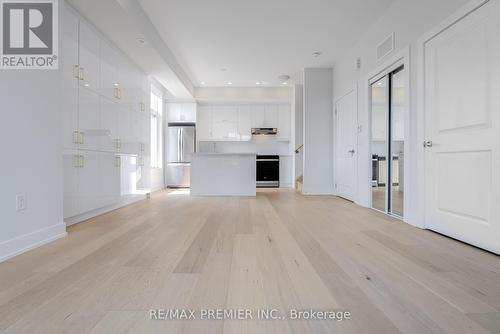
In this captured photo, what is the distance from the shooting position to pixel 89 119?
3084 millimetres

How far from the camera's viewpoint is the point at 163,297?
49.6 inches

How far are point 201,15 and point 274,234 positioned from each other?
2950mm

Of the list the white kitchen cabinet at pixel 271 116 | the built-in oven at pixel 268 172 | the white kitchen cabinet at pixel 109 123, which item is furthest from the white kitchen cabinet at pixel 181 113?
the white kitchen cabinet at pixel 109 123

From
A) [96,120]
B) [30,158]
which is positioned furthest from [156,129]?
[30,158]

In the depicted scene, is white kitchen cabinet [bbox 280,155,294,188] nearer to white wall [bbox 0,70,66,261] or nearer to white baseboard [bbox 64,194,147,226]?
white baseboard [bbox 64,194,147,226]

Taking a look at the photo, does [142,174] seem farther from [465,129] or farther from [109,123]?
[465,129]

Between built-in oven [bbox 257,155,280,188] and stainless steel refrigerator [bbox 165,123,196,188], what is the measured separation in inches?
73.5

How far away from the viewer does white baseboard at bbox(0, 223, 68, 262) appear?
180cm

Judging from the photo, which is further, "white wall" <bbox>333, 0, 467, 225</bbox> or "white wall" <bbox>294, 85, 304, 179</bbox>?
"white wall" <bbox>294, 85, 304, 179</bbox>

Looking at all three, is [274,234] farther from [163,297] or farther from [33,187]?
[33,187]

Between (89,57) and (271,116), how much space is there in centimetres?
510

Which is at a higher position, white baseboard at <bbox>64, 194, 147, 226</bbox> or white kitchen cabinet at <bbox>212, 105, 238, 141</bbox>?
white kitchen cabinet at <bbox>212, 105, 238, 141</bbox>

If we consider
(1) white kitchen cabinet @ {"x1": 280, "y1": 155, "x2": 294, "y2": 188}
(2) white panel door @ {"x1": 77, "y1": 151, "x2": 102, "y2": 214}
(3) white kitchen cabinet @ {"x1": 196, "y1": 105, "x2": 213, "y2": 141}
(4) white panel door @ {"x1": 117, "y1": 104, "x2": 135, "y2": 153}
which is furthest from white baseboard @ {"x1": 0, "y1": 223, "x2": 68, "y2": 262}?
(1) white kitchen cabinet @ {"x1": 280, "y1": 155, "x2": 294, "y2": 188}

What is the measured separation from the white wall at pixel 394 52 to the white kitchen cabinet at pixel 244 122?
3065mm
